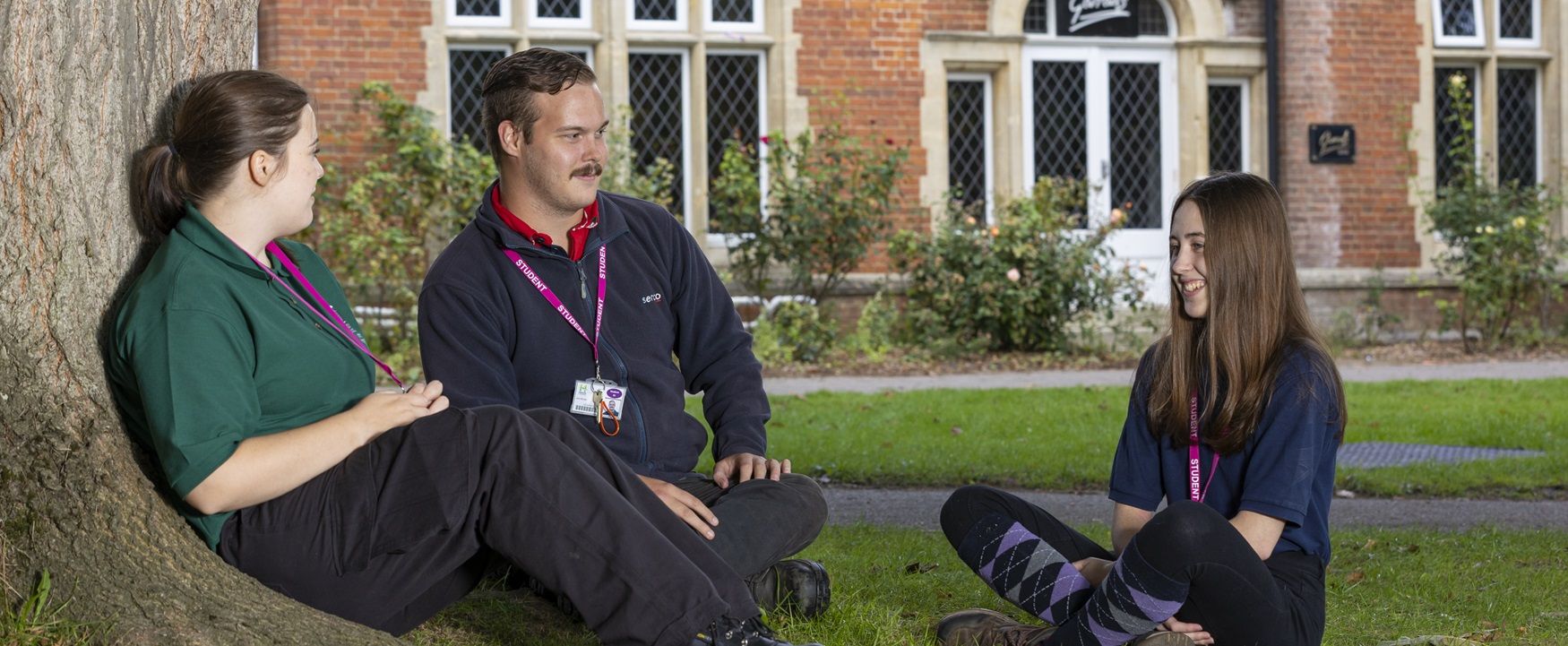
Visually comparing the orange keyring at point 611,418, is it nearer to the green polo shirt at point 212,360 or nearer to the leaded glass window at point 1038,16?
the green polo shirt at point 212,360

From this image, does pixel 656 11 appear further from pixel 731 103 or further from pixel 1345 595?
pixel 1345 595

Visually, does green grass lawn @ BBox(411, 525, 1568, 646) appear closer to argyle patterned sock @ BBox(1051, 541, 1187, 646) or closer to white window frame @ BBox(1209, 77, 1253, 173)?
argyle patterned sock @ BBox(1051, 541, 1187, 646)

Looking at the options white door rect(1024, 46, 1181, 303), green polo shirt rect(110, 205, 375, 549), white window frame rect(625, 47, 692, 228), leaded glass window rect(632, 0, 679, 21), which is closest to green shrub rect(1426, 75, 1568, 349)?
white door rect(1024, 46, 1181, 303)

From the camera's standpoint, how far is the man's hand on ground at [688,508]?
132 inches

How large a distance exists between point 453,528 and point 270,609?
0.36 m

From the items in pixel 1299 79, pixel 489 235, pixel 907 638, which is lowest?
pixel 907 638

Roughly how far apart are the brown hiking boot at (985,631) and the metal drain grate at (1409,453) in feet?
12.8

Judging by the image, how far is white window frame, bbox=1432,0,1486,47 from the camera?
14344 millimetres

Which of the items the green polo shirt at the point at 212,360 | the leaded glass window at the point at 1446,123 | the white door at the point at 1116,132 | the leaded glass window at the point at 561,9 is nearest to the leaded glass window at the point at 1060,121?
the white door at the point at 1116,132

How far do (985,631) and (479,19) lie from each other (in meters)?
9.69

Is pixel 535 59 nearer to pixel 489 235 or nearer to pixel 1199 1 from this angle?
pixel 489 235

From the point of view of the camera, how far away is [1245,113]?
1433cm

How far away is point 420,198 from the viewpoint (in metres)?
11.6

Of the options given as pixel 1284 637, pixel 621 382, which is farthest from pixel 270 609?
pixel 1284 637
